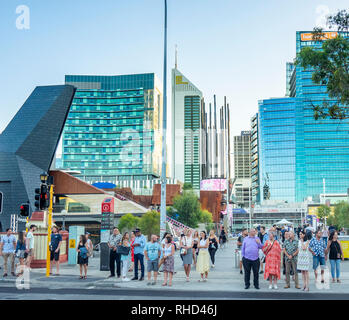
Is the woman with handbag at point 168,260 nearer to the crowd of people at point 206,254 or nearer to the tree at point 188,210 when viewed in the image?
the crowd of people at point 206,254

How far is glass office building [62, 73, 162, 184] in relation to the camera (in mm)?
154125

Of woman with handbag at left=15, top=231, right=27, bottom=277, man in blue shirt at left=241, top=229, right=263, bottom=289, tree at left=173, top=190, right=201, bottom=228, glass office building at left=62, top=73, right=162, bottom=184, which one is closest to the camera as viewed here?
man in blue shirt at left=241, top=229, right=263, bottom=289

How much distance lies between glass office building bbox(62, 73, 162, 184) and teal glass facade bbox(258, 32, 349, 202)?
43204 millimetres

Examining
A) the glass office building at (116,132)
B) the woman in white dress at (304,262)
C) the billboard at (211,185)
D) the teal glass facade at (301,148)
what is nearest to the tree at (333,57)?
the woman in white dress at (304,262)

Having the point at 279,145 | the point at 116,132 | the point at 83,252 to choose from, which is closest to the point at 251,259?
the point at 83,252

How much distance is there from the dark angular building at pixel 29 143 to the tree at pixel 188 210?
66.3ft

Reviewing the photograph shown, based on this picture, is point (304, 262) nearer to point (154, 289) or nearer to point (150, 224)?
point (154, 289)

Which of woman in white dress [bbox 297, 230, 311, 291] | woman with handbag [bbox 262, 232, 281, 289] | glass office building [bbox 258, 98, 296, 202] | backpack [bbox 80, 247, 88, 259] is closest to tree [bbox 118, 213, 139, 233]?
backpack [bbox 80, 247, 88, 259]

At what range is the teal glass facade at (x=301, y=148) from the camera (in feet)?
492

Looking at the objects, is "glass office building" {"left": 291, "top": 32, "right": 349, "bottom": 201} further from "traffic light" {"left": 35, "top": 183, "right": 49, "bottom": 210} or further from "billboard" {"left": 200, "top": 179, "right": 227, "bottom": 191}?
"traffic light" {"left": 35, "top": 183, "right": 49, "bottom": 210}

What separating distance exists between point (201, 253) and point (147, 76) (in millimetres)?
148454

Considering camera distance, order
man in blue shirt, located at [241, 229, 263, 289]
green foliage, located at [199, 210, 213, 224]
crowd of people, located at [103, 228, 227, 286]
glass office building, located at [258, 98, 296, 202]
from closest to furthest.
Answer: man in blue shirt, located at [241, 229, 263, 289] → crowd of people, located at [103, 228, 227, 286] → green foliage, located at [199, 210, 213, 224] → glass office building, located at [258, 98, 296, 202]
